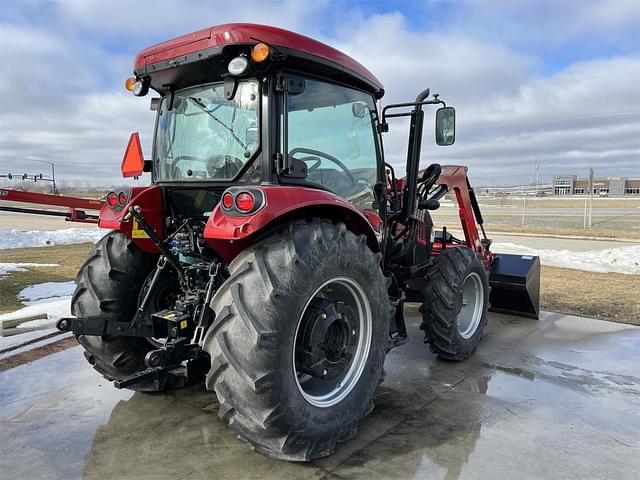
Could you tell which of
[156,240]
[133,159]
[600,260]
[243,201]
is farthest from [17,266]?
[600,260]

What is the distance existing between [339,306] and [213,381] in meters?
0.97

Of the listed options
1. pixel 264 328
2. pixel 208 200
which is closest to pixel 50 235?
pixel 208 200

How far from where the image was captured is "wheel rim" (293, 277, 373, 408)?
9.57 ft

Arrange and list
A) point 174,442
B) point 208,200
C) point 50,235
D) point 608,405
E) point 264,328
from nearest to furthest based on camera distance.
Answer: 1. point 264,328
2. point 174,442
3. point 208,200
4. point 608,405
5. point 50,235

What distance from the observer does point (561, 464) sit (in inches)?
112

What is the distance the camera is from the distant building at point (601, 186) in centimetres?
9522

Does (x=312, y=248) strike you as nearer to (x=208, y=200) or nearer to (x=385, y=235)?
(x=208, y=200)

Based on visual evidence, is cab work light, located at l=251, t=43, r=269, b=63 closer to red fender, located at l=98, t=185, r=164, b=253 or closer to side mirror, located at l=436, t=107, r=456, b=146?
red fender, located at l=98, t=185, r=164, b=253

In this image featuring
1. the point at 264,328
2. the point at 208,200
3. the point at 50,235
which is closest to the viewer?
the point at 264,328

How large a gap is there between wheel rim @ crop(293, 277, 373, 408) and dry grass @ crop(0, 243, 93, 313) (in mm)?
5091

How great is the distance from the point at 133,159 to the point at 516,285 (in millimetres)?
4788

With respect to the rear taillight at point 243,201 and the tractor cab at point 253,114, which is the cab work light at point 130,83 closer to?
the tractor cab at point 253,114

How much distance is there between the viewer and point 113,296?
344 centimetres

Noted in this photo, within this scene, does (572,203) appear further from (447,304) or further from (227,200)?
(227,200)
